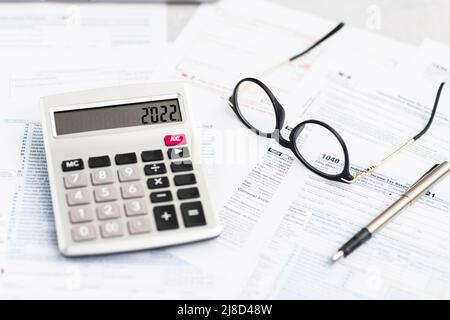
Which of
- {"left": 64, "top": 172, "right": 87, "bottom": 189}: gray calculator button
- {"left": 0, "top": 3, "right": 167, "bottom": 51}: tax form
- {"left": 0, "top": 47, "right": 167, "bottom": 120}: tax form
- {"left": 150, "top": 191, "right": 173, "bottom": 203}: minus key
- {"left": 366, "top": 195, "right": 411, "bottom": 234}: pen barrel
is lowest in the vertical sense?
{"left": 366, "top": 195, "right": 411, "bottom": 234}: pen barrel

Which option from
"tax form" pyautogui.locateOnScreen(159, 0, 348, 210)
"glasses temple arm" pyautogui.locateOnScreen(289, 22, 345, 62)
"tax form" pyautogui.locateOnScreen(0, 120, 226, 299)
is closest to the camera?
"tax form" pyautogui.locateOnScreen(0, 120, 226, 299)

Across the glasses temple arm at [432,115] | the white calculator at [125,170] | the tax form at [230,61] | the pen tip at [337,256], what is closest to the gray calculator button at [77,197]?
the white calculator at [125,170]

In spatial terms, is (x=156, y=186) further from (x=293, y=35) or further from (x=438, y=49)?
(x=438, y=49)

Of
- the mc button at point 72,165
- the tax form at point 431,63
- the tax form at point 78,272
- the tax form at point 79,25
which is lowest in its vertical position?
the tax form at point 78,272

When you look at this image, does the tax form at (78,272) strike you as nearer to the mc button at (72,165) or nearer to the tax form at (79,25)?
the mc button at (72,165)

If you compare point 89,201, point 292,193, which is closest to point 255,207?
→ point 292,193

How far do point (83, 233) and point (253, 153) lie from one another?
0.21 metres

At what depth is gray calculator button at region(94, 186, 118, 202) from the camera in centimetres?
60

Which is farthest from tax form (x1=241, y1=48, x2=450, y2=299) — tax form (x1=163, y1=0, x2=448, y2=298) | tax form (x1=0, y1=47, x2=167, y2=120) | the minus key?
tax form (x1=0, y1=47, x2=167, y2=120)

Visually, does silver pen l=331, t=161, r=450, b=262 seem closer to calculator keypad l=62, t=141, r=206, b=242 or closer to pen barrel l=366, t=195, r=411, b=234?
pen barrel l=366, t=195, r=411, b=234

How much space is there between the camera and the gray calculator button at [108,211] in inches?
23.4

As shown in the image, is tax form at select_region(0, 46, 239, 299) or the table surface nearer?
tax form at select_region(0, 46, 239, 299)

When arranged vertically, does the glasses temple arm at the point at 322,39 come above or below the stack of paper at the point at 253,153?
above

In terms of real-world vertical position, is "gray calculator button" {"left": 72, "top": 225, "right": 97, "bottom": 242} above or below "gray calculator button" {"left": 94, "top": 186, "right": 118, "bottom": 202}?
below
